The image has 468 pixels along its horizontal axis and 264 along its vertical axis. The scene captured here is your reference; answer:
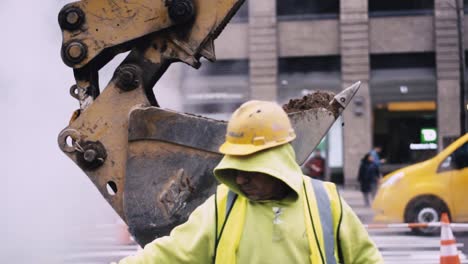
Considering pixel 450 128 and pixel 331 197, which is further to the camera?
pixel 450 128

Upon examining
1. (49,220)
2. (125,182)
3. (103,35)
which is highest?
(103,35)

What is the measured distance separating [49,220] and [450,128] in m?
15.8

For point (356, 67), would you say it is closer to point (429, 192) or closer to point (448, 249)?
point (429, 192)

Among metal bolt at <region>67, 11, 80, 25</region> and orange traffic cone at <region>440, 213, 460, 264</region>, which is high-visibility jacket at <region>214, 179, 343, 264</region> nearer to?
metal bolt at <region>67, 11, 80, 25</region>

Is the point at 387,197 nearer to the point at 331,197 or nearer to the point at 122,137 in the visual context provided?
the point at 122,137

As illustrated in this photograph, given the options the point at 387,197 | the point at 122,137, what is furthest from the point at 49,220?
the point at 387,197

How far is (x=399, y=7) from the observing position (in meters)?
23.3

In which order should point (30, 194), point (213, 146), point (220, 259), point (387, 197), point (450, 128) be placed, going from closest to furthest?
1. point (220, 259)
2. point (213, 146)
3. point (30, 194)
4. point (387, 197)
5. point (450, 128)

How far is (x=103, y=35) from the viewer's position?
480 cm

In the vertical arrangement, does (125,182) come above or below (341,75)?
above

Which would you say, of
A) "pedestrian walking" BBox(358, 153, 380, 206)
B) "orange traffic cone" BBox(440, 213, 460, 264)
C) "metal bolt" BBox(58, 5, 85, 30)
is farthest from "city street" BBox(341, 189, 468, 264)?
"metal bolt" BBox(58, 5, 85, 30)

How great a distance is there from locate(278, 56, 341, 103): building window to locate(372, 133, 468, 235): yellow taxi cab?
8.75 meters

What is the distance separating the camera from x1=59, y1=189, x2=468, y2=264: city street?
37.5 feet

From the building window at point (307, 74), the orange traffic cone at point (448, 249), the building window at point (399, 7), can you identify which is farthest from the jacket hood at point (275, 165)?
the building window at point (307, 74)
